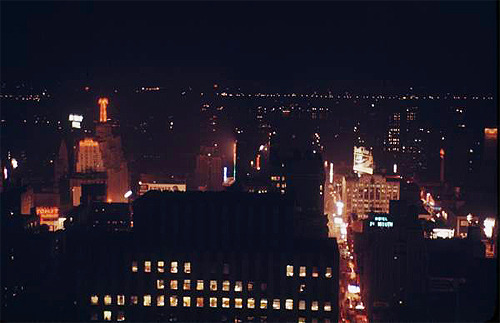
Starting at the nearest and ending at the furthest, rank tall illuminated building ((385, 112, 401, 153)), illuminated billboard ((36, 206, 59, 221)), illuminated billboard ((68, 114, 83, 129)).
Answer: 1. illuminated billboard ((36, 206, 59, 221))
2. illuminated billboard ((68, 114, 83, 129))
3. tall illuminated building ((385, 112, 401, 153))

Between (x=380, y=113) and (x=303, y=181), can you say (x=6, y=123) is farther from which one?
(x=380, y=113)

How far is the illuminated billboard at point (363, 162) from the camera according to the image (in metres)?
15.1

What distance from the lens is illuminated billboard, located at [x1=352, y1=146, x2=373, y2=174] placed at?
15.1 meters

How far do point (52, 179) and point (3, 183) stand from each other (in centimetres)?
260

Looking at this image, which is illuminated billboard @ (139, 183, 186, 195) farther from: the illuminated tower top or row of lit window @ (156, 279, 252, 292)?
row of lit window @ (156, 279, 252, 292)

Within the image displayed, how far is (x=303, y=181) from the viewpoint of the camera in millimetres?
13008

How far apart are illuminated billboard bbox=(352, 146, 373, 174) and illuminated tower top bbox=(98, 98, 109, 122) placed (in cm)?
559

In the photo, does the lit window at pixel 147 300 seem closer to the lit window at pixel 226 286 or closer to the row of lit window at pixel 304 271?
the lit window at pixel 226 286

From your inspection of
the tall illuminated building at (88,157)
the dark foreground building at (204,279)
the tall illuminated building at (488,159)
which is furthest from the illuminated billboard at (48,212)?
the tall illuminated building at (488,159)

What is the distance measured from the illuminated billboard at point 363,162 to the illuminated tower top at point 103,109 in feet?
18.3

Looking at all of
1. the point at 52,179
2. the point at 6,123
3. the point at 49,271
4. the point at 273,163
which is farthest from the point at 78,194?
the point at 49,271

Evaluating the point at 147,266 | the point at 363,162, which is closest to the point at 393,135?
the point at 363,162

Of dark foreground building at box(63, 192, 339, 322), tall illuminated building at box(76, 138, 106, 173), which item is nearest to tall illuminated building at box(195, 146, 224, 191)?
tall illuminated building at box(76, 138, 106, 173)

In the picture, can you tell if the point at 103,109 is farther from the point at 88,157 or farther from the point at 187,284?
the point at 187,284
